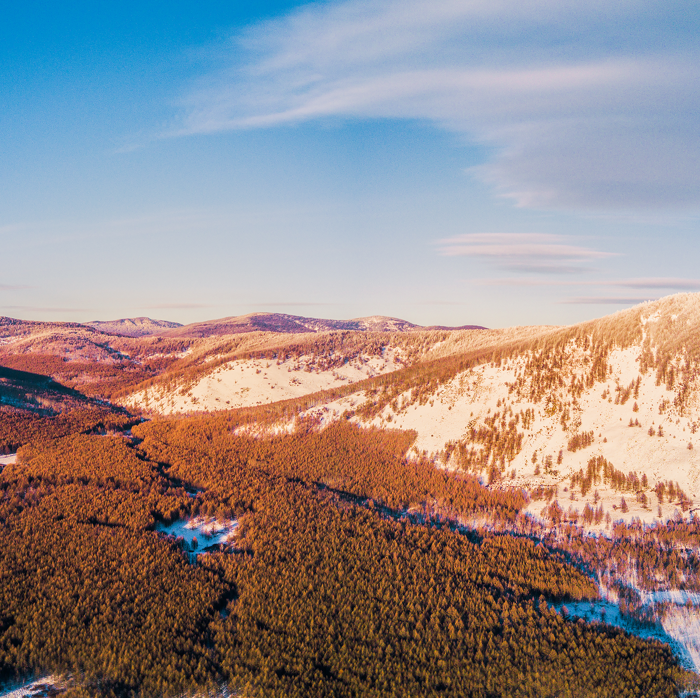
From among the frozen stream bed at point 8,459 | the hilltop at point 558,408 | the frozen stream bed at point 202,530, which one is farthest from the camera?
the frozen stream bed at point 8,459

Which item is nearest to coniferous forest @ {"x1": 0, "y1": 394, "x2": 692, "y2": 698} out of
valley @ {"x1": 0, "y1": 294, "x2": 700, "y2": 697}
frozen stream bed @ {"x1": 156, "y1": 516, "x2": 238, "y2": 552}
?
valley @ {"x1": 0, "y1": 294, "x2": 700, "y2": 697}

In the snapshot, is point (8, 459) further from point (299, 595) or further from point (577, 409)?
point (577, 409)

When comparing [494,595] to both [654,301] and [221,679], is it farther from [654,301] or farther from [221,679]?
[654,301]

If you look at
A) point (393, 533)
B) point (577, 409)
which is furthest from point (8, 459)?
point (577, 409)

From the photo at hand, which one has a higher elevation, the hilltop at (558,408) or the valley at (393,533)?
the hilltop at (558,408)

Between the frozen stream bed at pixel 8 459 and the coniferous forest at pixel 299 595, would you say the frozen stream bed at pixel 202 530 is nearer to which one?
the coniferous forest at pixel 299 595

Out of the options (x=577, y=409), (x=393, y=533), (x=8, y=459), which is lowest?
(x=8, y=459)

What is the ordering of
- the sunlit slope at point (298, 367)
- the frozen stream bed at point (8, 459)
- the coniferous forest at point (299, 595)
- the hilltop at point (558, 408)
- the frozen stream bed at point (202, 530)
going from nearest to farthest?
1. the coniferous forest at point (299, 595)
2. the frozen stream bed at point (202, 530)
3. the hilltop at point (558, 408)
4. the frozen stream bed at point (8, 459)
5. the sunlit slope at point (298, 367)

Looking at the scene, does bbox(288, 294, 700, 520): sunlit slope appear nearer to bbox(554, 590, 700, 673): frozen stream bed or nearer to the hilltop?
the hilltop

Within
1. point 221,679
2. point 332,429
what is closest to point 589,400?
point 332,429

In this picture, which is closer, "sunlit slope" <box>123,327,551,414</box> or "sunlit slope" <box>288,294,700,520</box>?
"sunlit slope" <box>288,294,700,520</box>

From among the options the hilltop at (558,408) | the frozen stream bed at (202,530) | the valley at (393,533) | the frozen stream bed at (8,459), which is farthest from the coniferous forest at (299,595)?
the frozen stream bed at (8,459)
